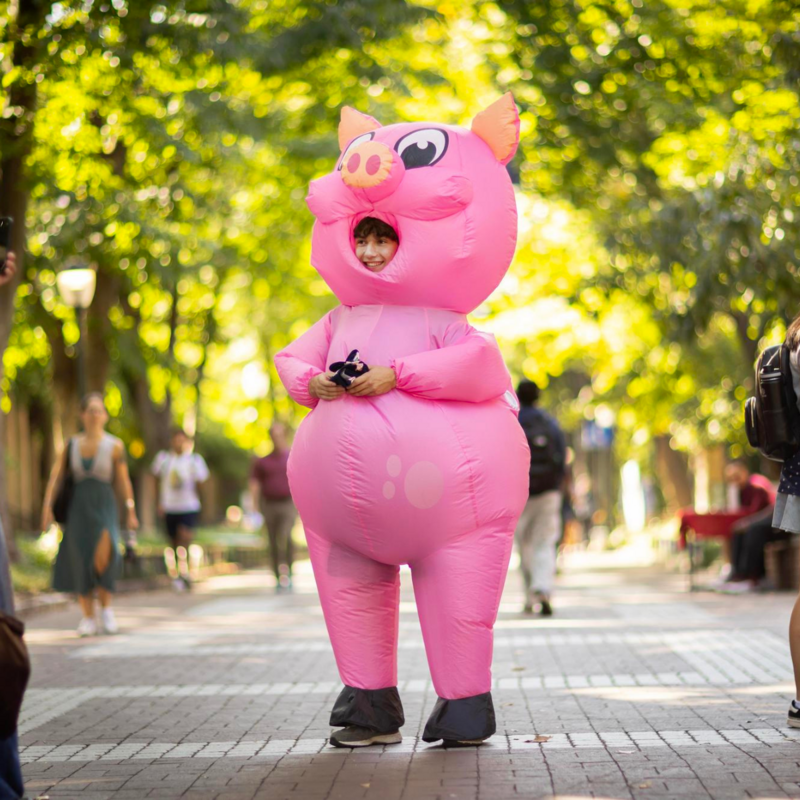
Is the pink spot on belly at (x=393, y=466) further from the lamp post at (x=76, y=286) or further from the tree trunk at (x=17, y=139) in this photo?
the lamp post at (x=76, y=286)

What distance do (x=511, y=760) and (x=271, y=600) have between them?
11.2 metres

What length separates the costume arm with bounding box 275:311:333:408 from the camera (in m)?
6.51

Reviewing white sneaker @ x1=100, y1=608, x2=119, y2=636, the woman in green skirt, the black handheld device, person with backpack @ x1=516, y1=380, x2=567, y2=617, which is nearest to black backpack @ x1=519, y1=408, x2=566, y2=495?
person with backpack @ x1=516, y1=380, x2=567, y2=617

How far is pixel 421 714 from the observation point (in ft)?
25.0

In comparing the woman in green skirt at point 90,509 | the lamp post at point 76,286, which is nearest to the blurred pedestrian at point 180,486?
the lamp post at point 76,286

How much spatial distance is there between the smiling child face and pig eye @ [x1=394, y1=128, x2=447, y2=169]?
0.34 m

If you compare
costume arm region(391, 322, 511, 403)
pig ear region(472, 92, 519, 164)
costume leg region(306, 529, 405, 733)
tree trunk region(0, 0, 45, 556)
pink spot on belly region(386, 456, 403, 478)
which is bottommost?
costume leg region(306, 529, 405, 733)

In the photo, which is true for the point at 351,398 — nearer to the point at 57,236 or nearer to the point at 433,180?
the point at 433,180

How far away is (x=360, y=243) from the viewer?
6.57 metres

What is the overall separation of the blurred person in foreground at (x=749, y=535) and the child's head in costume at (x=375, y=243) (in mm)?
10500

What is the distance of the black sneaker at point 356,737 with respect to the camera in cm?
657

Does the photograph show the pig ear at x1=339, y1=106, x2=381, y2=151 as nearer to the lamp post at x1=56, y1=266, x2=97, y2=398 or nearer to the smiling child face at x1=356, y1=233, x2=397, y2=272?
the smiling child face at x1=356, y1=233, x2=397, y2=272

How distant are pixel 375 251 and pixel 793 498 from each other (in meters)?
2.21

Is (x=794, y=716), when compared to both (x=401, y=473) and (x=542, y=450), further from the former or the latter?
(x=542, y=450)
